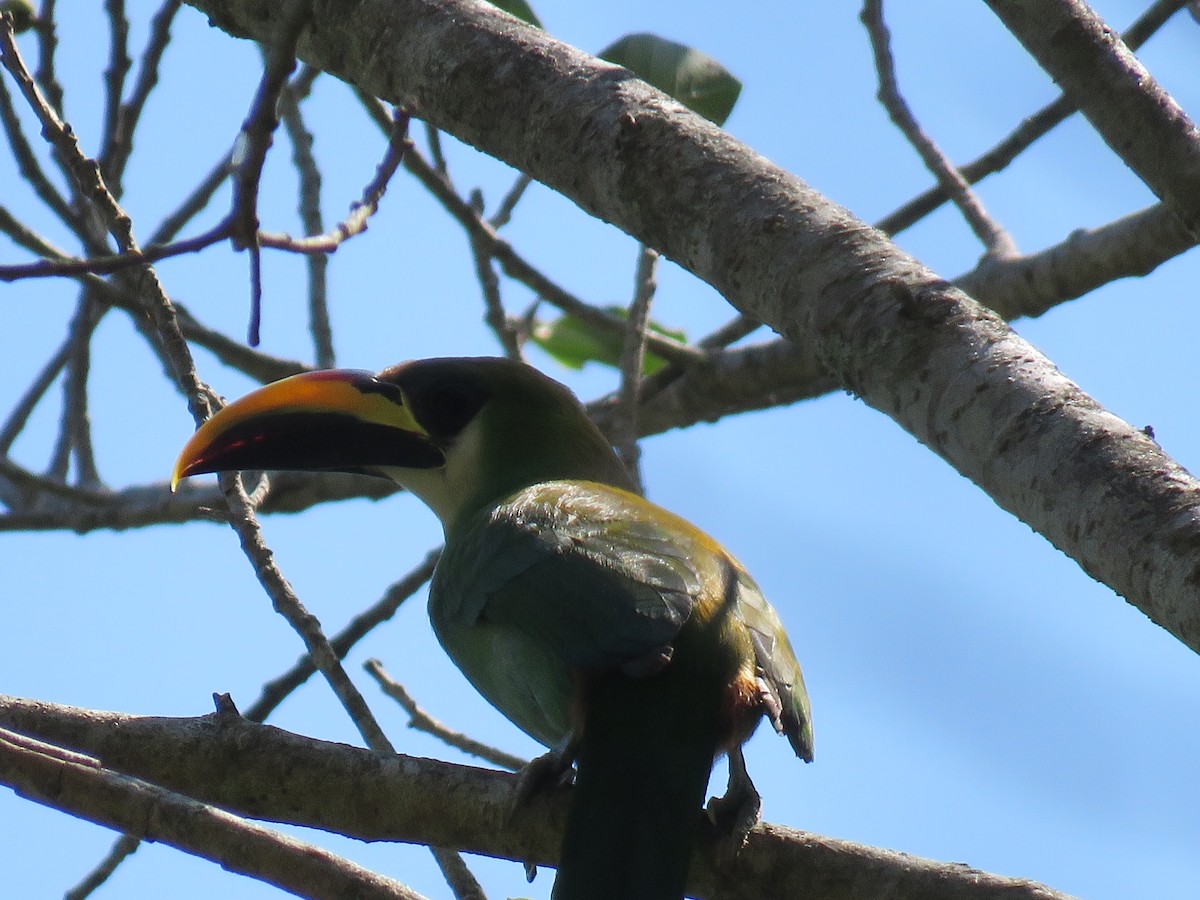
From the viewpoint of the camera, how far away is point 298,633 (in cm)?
306

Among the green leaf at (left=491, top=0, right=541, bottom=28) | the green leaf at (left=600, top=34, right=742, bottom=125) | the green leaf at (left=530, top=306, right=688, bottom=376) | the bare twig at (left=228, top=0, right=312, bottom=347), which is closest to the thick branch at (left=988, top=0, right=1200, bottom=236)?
the bare twig at (left=228, top=0, right=312, bottom=347)

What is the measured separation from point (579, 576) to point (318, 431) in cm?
140

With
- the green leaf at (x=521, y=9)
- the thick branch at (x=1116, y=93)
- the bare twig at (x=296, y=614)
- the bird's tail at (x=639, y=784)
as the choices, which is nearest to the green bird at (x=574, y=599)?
the bird's tail at (x=639, y=784)

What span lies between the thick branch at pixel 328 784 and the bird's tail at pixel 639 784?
11 centimetres

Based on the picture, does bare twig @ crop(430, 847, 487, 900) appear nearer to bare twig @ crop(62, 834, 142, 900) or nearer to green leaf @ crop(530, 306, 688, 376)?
bare twig @ crop(62, 834, 142, 900)

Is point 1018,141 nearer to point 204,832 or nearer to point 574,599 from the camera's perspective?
point 574,599

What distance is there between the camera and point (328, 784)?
8.60 ft

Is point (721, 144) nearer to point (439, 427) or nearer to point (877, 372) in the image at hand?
point (877, 372)

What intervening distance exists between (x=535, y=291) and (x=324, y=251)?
7.98 feet

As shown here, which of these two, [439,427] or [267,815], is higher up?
[439,427]

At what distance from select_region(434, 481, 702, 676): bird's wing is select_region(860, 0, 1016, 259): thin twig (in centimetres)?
142

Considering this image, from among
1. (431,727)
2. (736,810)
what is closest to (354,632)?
(431,727)

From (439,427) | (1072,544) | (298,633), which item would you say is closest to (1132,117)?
(1072,544)

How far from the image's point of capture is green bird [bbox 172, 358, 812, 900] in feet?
9.08
